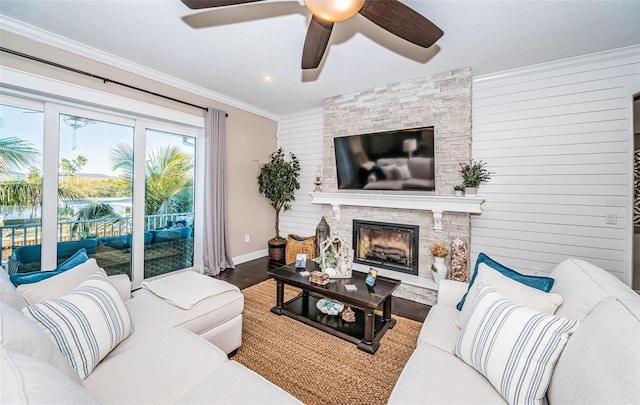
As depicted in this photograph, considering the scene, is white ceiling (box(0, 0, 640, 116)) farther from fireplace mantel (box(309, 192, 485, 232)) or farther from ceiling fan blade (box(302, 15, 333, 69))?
fireplace mantel (box(309, 192, 485, 232))

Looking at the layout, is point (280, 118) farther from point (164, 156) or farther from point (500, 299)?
point (500, 299)

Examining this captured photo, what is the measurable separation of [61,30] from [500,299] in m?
4.05

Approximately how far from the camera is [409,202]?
131 inches

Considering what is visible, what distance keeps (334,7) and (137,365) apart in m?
2.12

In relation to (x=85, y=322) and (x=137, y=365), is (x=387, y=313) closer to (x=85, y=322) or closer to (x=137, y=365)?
(x=137, y=365)

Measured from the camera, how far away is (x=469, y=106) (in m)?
3.04

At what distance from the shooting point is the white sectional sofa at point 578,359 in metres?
0.78

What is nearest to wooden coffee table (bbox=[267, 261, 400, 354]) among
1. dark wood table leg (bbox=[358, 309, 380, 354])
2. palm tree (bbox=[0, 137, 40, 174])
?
dark wood table leg (bbox=[358, 309, 380, 354])

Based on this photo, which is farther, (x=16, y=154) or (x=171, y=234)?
(x=171, y=234)

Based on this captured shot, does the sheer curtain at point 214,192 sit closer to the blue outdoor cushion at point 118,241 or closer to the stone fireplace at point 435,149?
the blue outdoor cushion at point 118,241

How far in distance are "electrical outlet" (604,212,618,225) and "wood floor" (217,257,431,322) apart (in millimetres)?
1962

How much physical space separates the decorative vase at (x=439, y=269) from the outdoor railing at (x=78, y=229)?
3585 mm

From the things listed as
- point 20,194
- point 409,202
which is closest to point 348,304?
point 409,202

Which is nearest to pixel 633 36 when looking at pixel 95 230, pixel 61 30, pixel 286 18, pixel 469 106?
pixel 469 106
